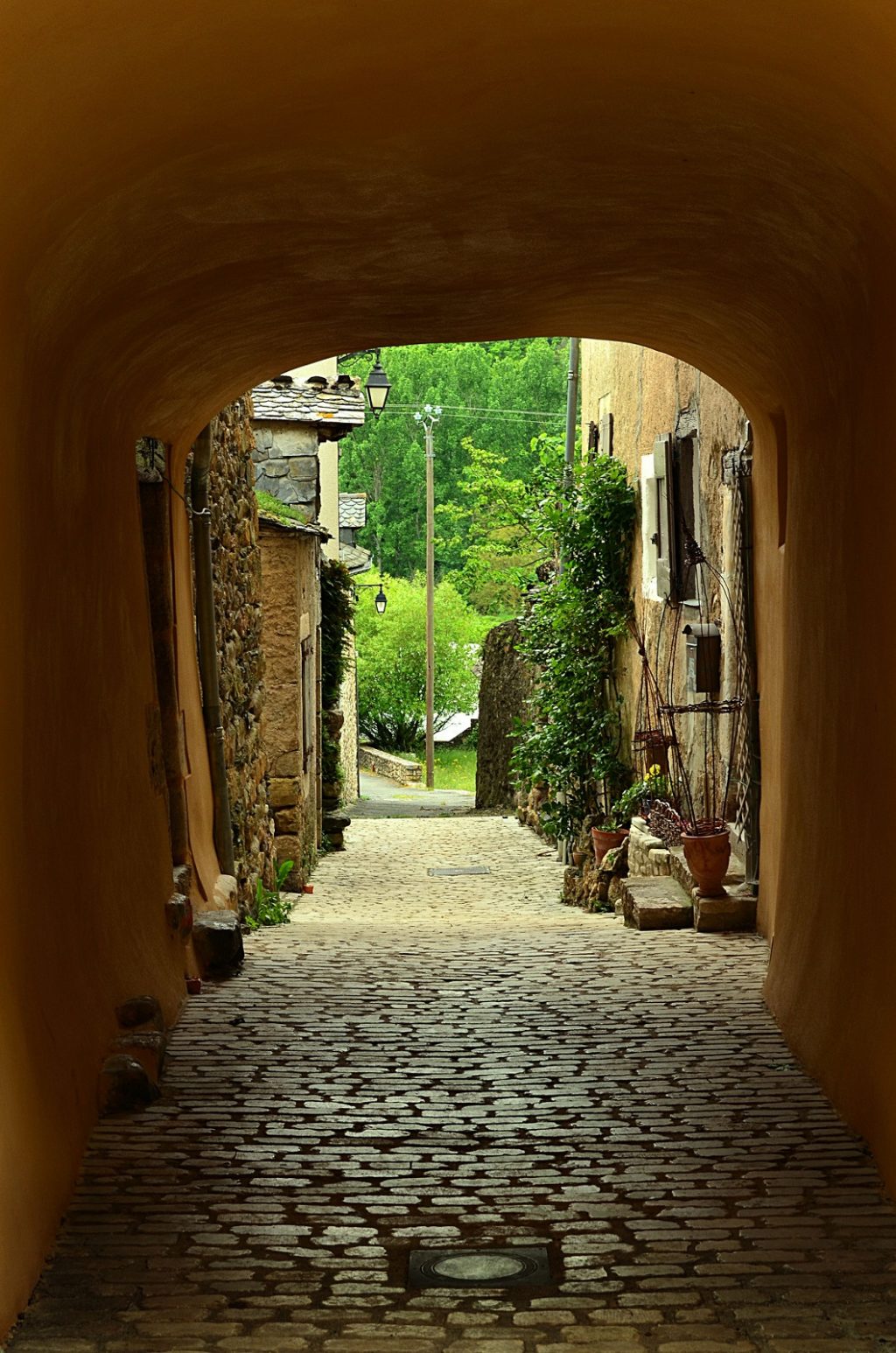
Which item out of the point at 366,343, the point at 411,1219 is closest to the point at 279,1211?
the point at 411,1219

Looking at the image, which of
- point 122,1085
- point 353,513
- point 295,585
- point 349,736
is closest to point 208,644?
point 122,1085

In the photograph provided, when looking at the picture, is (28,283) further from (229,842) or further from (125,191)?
(229,842)

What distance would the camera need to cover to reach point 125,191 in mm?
3875

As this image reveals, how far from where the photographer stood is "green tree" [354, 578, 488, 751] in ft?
125

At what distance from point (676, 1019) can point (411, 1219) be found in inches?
96.6

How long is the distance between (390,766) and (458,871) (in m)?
19.3

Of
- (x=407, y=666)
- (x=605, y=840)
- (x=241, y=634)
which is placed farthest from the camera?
(x=407, y=666)

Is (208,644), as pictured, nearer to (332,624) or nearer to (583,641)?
(583,641)

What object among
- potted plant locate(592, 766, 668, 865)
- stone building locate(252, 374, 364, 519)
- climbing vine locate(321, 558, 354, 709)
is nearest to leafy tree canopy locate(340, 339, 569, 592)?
climbing vine locate(321, 558, 354, 709)

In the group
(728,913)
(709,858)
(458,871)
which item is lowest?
(458,871)

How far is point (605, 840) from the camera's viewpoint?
12.4 m

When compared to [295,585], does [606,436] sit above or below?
above

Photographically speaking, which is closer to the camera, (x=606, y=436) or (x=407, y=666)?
(x=606, y=436)

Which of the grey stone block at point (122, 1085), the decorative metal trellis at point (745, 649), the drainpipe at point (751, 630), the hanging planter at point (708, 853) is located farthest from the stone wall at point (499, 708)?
the grey stone block at point (122, 1085)
